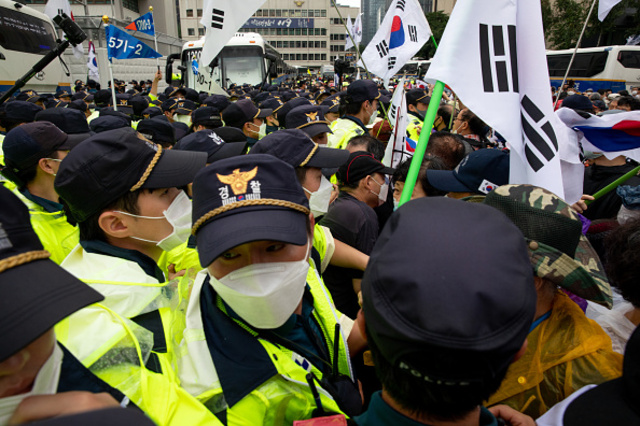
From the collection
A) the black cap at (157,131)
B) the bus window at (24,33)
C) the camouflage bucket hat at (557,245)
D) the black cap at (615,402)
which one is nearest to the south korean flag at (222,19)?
the black cap at (157,131)

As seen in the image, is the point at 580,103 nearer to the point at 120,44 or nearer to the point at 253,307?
the point at 253,307

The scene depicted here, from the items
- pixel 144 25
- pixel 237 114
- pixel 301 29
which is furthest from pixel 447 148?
pixel 301 29

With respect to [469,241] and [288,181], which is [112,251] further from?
[469,241]

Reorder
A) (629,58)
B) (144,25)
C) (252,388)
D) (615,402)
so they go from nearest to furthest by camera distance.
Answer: (615,402), (252,388), (144,25), (629,58)

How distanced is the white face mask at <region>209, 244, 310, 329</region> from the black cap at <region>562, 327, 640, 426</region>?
37.1 inches

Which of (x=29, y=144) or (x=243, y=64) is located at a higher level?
(x=243, y=64)

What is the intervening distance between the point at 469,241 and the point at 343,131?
4.82 m

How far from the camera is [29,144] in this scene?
2867 millimetres

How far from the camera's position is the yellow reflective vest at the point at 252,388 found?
4.26ft

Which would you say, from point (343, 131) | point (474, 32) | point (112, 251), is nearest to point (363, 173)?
point (474, 32)

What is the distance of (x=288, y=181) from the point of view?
1479 mm

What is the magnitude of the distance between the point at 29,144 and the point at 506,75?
3.20m

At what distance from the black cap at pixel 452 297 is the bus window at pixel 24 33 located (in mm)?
15041

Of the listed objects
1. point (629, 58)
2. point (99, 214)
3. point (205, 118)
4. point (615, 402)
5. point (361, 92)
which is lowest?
point (615, 402)
